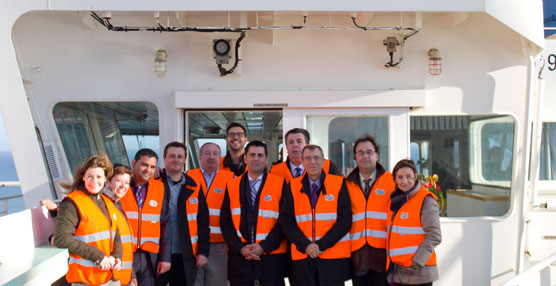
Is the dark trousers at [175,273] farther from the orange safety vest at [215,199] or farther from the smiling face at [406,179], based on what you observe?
the smiling face at [406,179]

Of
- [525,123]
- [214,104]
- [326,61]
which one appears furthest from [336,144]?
[525,123]

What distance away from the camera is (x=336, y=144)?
505cm

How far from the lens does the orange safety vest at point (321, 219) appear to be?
128 inches

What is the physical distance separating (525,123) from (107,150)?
14.1 ft

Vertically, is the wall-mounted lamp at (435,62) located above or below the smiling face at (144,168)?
above

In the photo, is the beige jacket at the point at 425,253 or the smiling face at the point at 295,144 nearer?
the beige jacket at the point at 425,253

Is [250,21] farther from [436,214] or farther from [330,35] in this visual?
[436,214]

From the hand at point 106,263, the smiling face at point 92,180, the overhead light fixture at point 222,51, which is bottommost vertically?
the hand at point 106,263

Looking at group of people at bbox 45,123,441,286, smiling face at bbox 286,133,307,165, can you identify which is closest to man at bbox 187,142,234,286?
group of people at bbox 45,123,441,286

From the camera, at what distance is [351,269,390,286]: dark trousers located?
332cm

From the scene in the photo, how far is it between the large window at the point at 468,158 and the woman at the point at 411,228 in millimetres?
1993

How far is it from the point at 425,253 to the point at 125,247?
1.83 metres

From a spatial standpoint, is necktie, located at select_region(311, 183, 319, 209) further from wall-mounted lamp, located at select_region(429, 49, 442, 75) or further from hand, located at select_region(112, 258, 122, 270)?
wall-mounted lamp, located at select_region(429, 49, 442, 75)

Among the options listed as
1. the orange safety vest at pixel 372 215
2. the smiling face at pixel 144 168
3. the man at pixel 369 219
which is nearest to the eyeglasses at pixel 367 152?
the man at pixel 369 219
